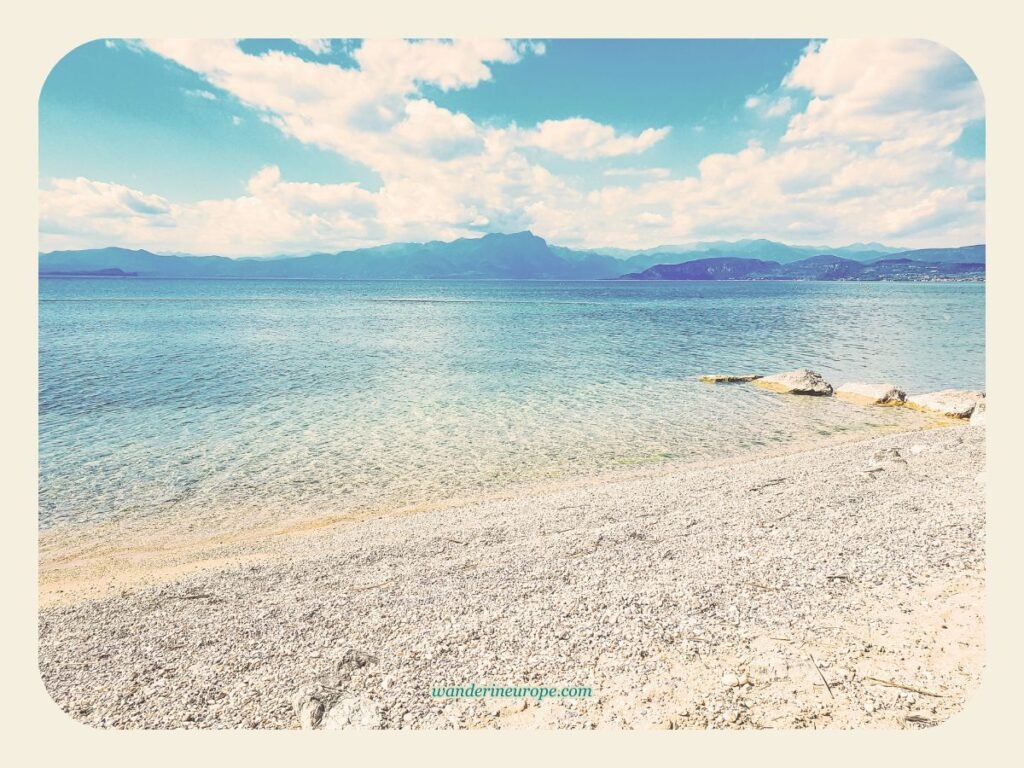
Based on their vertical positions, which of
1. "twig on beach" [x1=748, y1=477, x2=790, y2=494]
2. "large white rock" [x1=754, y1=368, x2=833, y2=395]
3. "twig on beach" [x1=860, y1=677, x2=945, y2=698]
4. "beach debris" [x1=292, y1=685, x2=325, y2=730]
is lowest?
"beach debris" [x1=292, y1=685, x2=325, y2=730]

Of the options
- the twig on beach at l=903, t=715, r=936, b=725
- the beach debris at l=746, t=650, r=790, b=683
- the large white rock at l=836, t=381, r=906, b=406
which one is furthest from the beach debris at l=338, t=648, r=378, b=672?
the large white rock at l=836, t=381, r=906, b=406

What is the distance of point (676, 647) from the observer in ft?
16.8

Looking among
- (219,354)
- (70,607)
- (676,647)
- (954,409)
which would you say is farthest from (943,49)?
(219,354)

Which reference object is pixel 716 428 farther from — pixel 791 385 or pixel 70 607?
pixel 70 607

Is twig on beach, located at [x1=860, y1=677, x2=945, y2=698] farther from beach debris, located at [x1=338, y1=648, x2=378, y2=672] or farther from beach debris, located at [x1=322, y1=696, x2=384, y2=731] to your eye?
beach debris, located at [x1=338, y1=648, x2=378, y2=672]

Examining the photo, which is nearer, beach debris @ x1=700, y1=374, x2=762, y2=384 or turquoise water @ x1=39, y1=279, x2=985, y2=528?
→ turquoise water @ x1=39, y1=279, x2=985, y2=528

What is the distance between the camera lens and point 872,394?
20.3m

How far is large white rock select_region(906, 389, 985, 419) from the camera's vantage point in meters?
17.7

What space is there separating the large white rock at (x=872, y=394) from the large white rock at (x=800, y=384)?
0.65 meters

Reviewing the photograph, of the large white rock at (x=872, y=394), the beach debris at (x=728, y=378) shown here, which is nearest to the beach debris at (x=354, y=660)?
the large white rock at (x=872, y=394)

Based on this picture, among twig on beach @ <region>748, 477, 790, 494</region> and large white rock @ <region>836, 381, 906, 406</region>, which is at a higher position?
large white rock @ <region>836, 381, 906, 406</region>

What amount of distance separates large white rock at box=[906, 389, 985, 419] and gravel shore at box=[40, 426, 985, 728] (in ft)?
38.1

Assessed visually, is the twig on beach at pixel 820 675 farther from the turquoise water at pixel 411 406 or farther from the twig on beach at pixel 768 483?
the turquoise water at pixel 411 406

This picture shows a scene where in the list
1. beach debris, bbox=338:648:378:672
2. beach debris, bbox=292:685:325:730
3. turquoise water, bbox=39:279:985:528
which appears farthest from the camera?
turquoise water, bbox=39:279:985:528
